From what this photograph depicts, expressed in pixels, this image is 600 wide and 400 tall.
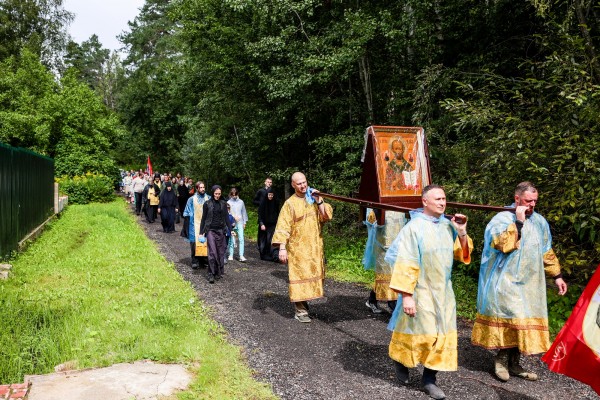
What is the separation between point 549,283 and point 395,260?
17.7 ft

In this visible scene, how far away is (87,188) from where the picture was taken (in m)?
29.3

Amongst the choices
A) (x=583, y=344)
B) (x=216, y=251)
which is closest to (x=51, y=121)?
(x=216, y=251)

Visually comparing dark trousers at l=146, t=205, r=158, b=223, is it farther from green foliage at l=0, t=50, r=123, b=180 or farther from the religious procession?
the religious procession

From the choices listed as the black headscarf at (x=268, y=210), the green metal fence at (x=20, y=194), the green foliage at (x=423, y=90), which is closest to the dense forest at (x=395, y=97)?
the green foliage at (x=423, y=90)

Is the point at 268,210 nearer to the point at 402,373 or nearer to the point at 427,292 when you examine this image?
the point at 402,373

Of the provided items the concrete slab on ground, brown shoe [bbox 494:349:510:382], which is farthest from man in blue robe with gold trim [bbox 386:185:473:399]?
the concrete slab on ground

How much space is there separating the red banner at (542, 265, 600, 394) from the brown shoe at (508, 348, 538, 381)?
5.37ft

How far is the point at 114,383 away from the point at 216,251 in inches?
219

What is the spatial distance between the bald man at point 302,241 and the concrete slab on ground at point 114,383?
7.85 ft

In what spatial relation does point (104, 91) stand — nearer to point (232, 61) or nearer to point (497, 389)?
point (232, 61)

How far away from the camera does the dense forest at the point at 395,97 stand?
7.10 metres

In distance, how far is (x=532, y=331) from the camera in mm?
5156

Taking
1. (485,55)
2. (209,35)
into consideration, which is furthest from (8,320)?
(209,35)

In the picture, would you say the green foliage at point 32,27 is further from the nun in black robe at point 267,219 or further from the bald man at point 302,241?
the bald man at point 302,241
